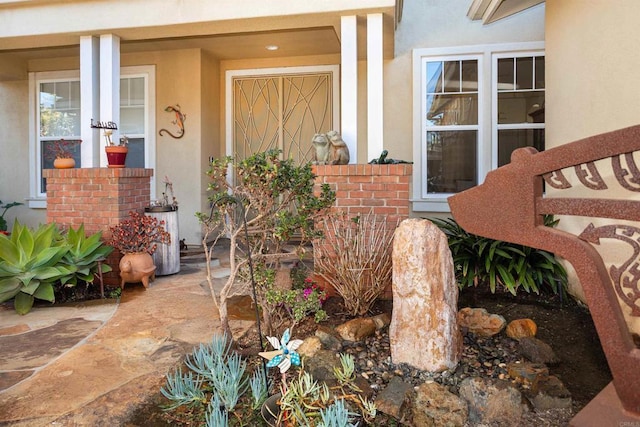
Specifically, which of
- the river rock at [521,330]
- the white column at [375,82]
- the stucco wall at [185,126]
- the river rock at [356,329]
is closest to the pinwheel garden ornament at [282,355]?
the river rock at [356,329]

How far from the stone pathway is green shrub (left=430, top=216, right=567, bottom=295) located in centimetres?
227

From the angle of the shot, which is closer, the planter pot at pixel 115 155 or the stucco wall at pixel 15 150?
the planter pot at pixel 115 155

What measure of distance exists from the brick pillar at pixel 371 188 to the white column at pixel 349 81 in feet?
1.37

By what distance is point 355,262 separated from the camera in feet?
11.3

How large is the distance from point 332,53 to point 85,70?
11.7ft

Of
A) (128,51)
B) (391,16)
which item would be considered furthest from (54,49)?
(391,16)

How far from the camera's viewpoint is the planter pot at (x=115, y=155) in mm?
4736

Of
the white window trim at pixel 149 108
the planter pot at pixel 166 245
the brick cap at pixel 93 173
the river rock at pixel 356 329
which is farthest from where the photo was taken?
the white window trim at pixel 149 108

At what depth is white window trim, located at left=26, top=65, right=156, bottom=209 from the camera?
22.7 ft

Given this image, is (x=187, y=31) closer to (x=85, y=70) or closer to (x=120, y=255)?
(x=85, y=70)

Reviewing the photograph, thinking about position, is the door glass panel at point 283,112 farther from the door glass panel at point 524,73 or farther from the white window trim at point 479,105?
the door glass panel at point 524,73

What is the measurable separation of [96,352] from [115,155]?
2.54m

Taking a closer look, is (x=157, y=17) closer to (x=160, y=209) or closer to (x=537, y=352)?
(x=160, y=209)

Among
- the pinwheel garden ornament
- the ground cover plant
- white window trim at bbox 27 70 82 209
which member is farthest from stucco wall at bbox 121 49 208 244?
the pinwheel garden ornament
